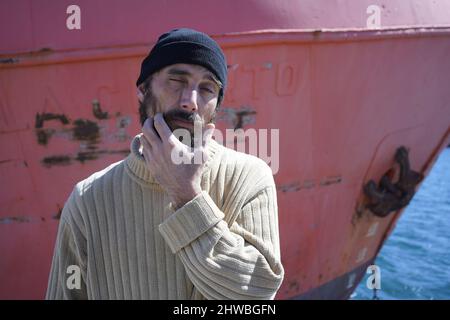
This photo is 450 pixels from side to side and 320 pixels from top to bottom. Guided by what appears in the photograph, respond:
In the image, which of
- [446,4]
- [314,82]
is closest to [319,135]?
[314,82]

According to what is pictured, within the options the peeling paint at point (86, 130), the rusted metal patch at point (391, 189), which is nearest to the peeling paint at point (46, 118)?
the peeling paint at point (86, 130)

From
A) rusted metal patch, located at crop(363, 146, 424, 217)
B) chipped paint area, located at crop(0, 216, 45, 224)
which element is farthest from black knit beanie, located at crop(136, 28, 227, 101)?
rusted metal patch, located at crop(363, 146, 424, 217)

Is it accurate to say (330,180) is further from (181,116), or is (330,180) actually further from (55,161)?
A: (181,116)

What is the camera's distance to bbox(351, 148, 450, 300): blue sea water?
5402mm

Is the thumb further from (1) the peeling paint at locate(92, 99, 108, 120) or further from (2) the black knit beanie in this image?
(1) the peeling paint at locate(92, 99, 108, 120)

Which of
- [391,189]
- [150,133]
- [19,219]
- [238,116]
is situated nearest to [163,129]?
[150,133]

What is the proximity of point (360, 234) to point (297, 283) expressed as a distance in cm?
70

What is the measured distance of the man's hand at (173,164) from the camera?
1.25 meters

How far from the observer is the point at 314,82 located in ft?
10.7

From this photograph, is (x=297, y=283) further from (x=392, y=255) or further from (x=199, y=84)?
(x=392, y=255)

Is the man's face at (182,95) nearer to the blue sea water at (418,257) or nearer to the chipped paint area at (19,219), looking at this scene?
the chipped paint area at (19,219)

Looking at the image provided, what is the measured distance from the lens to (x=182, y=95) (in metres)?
1.33

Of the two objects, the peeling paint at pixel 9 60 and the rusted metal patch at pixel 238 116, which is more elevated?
the peeling paint at pixel 9 60
